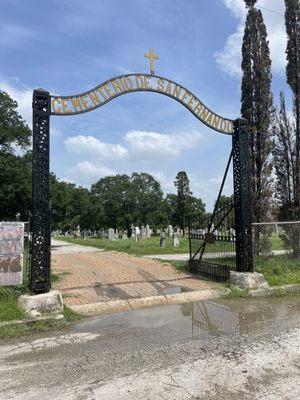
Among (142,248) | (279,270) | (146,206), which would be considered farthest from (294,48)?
(146,206)

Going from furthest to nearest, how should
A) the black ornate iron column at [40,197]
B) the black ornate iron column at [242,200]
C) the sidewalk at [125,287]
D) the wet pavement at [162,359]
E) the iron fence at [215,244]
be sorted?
the iron fence at [215,244]
the black ornate iron column at [242,200]
the sidewalk at [125,287]
the black ornate iron column at [40,197]
the wet pavement at [162,359]

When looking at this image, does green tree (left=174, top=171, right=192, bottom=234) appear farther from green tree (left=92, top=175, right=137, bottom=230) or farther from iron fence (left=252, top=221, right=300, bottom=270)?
iron fence (left=252, top=221, right=300, bottom=270)

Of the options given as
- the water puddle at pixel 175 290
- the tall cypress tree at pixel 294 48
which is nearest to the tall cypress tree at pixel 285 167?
the tall cypress tree at pixel 294 48

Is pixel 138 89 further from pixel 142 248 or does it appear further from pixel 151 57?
pixel 142 248

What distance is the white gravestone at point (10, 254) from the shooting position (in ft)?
23.8

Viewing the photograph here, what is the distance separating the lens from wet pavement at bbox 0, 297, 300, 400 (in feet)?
12.9

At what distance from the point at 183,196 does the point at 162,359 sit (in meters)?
74.3

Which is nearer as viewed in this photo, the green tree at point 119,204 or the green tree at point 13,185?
the green tree at point 13,185

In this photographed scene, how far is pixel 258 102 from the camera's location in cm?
1468

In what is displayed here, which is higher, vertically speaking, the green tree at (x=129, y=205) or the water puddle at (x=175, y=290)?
the green tree at (x=129, y=205)

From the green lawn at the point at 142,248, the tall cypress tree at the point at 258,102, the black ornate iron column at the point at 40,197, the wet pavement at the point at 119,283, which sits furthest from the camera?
the green lawn at the point at 142,248

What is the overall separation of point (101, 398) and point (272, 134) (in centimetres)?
1269

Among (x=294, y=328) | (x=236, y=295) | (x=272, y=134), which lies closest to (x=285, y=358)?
(x=294, y=328)

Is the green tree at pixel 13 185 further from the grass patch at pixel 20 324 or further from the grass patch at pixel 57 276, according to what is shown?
the grass patch at pixel 20 324
